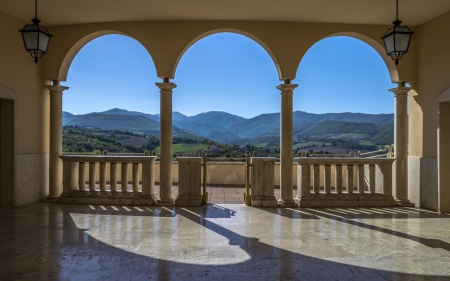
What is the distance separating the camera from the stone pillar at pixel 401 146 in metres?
9.00

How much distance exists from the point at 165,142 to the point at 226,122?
47.3 ft

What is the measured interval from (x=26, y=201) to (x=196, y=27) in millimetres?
6960

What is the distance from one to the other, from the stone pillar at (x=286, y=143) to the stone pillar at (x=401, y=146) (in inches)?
122

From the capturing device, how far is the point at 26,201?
29.4 ft

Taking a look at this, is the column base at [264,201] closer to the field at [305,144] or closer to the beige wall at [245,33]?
the beige wall at [245,33]

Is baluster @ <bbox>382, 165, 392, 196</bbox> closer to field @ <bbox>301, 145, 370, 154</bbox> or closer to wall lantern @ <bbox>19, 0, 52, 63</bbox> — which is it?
field @ <bbox>301, 145, 370, 154</bbox>

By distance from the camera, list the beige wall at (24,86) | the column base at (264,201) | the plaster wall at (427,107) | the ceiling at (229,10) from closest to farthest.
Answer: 1. the ceiling at (229,10)
2. the plaster wall at (427,107)
3. the beige wall at (24,86)
4. the column base at (264,201)

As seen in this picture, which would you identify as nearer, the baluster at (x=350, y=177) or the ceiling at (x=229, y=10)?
the ceiling at (x=229, y=10)

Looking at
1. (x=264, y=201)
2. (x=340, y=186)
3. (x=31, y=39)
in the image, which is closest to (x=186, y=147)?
(x=264, y=201)

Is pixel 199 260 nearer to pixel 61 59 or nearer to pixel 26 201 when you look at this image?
pixel 26 201

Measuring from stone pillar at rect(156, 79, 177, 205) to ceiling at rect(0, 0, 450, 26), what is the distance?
2026 mm

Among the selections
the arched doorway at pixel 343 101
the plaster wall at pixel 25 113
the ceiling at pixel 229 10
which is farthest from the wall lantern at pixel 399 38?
the plaster wall at pixel 25 113

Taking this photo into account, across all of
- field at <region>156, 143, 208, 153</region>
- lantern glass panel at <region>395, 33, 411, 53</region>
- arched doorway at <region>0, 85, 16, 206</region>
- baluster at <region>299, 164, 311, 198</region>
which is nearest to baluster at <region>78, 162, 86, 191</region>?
arched doorway at <region>0, 85, 16, 206</region>

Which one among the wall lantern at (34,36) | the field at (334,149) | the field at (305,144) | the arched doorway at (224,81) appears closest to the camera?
the wall lantern at (34,36)
